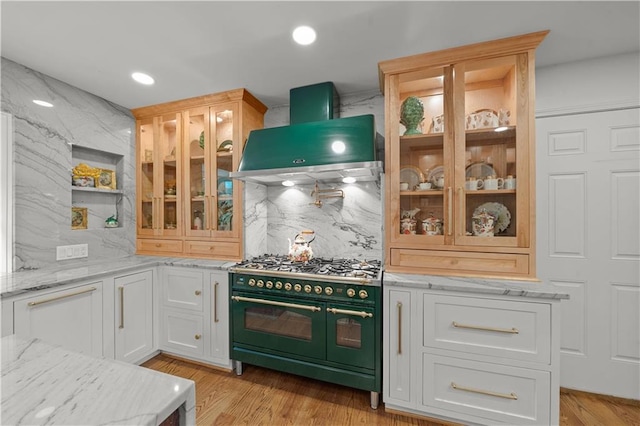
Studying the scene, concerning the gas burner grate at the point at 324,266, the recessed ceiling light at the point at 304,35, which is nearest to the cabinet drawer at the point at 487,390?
the gas burner grate at the point at 324,266

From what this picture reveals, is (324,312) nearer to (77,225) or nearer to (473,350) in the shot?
(473,350)

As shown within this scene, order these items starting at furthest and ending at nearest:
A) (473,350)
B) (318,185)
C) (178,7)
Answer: (318,185) < (473,350) < (178,7)

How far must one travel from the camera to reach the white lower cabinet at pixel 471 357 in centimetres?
148

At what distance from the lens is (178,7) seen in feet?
4.73

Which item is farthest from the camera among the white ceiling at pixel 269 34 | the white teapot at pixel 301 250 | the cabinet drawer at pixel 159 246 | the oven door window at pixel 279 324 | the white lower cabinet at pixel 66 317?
the cabinet drawer at pixel 159 246

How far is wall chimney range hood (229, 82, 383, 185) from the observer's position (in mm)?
1937

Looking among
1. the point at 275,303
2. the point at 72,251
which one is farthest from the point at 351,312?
the point at 72,251

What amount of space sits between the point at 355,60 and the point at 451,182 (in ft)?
3.69

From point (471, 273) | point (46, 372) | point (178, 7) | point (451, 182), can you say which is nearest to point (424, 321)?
point (471, 273)

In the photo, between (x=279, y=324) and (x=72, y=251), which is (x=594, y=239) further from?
(x=72, y=251)

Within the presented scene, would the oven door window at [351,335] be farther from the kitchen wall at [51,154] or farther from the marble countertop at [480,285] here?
the kitchen wall at [51,154]

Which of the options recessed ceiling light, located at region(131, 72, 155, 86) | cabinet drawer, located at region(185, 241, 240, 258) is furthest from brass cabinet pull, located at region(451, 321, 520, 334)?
recessed ceiling light, located at region(131, 72, 155, 86)

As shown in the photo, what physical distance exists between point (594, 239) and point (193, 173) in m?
3.38

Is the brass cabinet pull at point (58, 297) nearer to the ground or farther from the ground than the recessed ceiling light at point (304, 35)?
nearer to the ground
